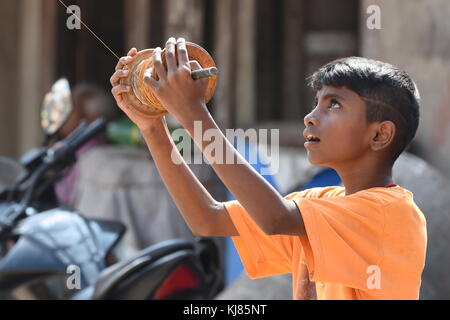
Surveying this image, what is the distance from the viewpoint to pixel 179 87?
4.79 ft

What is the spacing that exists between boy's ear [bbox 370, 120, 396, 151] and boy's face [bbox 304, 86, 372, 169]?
0.07 ft

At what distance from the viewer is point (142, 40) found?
6254 millimetres

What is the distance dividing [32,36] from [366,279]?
5.74 m

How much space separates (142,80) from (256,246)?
50cm

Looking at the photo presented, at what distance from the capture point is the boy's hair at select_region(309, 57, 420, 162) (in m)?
1.61

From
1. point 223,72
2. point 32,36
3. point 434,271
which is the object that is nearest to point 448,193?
point 434,271

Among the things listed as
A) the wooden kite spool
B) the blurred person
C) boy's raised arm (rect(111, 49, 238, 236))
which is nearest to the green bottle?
the blurred person

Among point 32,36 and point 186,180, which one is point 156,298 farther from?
point 32,36

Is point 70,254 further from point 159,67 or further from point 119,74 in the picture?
point 159,67

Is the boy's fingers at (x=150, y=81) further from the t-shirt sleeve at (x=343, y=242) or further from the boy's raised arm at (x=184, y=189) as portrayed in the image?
the t-shirt sleeve at (x=343, y=242)

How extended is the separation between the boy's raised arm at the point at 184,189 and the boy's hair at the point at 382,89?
39 centimetres

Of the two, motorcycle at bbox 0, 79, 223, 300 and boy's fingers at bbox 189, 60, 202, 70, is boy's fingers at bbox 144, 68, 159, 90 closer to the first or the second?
boy's fingers at bbox 189, 60, 202, 70

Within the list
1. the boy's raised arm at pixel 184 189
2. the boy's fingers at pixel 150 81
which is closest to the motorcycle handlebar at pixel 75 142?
the boy's raised arm at pixel 184 189

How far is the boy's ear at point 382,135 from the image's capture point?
5.31 ft
